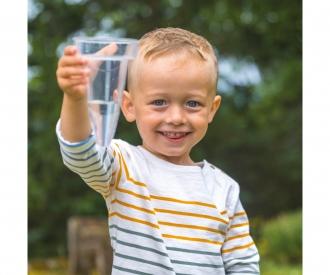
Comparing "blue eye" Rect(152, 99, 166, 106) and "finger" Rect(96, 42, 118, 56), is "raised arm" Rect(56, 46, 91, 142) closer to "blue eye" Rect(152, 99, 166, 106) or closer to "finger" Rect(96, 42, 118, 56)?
"finger" Rect(96, 42, 118, 56)

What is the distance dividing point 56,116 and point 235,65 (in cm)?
225

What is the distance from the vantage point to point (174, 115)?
2.05m

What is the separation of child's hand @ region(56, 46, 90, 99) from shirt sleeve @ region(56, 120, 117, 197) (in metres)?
0.15

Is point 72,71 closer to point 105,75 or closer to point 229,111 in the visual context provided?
point 105,75

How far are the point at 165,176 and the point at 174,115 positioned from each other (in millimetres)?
189

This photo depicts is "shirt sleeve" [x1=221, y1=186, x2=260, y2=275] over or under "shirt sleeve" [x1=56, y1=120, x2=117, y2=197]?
under

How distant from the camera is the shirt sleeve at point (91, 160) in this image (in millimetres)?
1817

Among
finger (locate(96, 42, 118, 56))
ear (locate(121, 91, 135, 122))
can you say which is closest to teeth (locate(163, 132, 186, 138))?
ear (locate(121, 91, 135, 122))

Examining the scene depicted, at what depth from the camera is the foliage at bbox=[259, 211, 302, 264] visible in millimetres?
7312

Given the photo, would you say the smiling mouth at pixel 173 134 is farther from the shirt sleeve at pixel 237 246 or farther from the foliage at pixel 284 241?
the foliage at pixel 284 241

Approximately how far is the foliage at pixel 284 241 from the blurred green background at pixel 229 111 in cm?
1

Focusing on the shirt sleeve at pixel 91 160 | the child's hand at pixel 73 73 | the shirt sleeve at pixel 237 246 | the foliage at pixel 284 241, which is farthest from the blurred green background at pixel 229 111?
the child's hand at pixel 73 73

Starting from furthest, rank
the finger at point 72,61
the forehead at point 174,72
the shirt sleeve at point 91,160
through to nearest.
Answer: the forehead at point 174,72
the shirt sleeve at point 91,160
the finger at point 72,61
